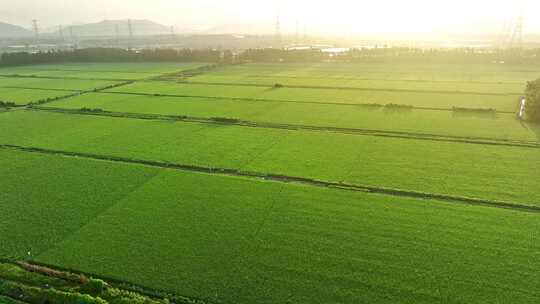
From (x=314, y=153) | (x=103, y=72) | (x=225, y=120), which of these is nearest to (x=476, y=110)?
(x=314, y=153)

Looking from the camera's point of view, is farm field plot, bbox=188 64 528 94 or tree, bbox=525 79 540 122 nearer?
tree, bbox=525 79 540 122

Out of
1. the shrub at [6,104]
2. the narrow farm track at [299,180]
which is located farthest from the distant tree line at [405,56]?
the narrow farm track at [299,180]

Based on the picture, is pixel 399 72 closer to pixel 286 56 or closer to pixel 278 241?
pixel 286 56

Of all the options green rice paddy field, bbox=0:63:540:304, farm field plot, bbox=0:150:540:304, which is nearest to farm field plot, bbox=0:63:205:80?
green rice paddy field, bbox=0:63:540:304

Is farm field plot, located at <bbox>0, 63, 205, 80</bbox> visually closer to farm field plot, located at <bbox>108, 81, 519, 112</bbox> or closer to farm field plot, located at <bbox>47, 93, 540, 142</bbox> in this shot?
farm field plot, located at <bbox>108, 81, 519, 112</bbox>

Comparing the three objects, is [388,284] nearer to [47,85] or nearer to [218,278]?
[218,278]

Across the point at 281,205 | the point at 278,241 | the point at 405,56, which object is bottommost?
the point at 278,241

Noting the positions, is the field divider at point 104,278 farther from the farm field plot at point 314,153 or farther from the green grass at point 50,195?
the farm field plot at point 314,153
